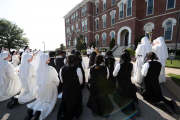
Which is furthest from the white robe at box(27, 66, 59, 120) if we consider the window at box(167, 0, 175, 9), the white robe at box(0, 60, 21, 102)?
the window at box(167, 0, 175, 9)

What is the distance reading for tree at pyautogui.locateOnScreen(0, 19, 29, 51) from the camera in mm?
24272

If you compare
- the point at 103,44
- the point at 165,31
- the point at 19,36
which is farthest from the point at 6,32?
the point at 165,31

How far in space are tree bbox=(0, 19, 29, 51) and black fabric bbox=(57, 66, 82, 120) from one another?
3209 centimetres

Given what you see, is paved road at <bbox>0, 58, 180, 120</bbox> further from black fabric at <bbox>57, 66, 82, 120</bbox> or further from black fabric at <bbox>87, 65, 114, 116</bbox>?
black fabric at <bbox>57, 66, 82, 120</bbox>

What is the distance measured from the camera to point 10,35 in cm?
2534

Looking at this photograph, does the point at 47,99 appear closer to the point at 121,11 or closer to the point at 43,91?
the point at 43,91

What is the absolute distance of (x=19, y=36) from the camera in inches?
1041

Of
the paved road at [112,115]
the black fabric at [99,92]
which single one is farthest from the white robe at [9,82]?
the black fabric at [99,92]

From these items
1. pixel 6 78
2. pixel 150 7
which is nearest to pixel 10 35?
pixel 6 78

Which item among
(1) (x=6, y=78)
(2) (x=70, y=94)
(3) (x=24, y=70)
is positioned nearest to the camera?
(2) (x=70, y=94)

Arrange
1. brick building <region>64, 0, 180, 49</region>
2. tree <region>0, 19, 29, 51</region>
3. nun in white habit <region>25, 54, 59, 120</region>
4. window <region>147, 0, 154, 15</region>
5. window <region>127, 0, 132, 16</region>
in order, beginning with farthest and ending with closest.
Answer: tree <region>0, 19, 29, 51</region>, window <region>127, 0, 132, 16</region>, window <region>147, 0, 154, 15</region>, brick building <region>64, 0, 180, 49</region>, nun in white habit <region>25, 54, 59, 120</region>

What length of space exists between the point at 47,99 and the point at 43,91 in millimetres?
388

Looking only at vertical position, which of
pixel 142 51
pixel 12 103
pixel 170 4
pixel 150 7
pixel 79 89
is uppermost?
pixel 150 7

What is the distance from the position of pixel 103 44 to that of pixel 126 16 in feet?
25.8
